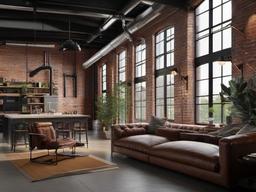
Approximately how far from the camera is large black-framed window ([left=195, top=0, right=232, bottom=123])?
6.79m

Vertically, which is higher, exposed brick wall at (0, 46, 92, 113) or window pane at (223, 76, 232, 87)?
exposed brick wall at (0, 46, 92, 113)

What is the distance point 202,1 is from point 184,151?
13.4ft

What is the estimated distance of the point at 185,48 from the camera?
26.1ft

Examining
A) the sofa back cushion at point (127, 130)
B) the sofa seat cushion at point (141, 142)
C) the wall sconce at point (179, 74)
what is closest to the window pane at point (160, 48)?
the wall sconce at point (179, 74)

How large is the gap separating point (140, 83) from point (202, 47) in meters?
3.48

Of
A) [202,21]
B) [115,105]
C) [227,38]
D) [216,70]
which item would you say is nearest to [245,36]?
[227,38]

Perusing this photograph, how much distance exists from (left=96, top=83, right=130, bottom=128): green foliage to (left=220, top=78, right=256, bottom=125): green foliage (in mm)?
5879

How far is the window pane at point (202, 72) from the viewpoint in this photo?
747 cm

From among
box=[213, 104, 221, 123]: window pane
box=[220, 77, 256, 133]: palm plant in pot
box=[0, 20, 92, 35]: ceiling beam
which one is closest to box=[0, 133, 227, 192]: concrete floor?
box=[220, 77, 256, 133]: palm plant in pot

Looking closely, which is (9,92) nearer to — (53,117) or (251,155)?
(53,117)

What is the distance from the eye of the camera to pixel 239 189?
441cm

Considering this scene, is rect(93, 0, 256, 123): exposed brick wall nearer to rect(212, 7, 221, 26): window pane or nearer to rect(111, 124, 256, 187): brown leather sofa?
rect(212, 7, 221, 26): window pane

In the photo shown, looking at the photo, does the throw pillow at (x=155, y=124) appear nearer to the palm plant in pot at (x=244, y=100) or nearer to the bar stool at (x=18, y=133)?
the palm plant in pot at (x=244, y=100)

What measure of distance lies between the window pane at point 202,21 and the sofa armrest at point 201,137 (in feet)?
9.77
